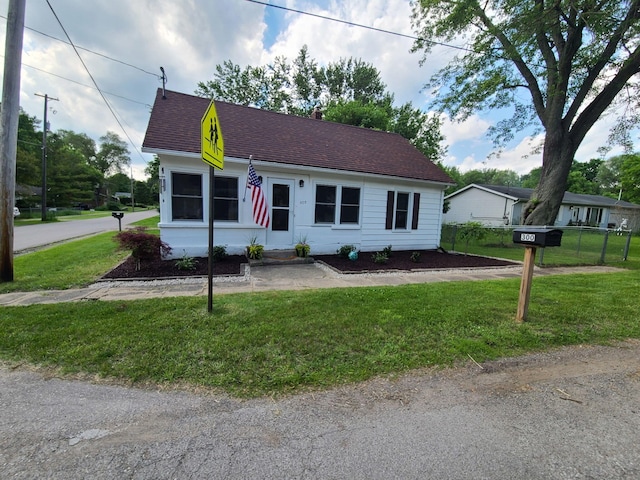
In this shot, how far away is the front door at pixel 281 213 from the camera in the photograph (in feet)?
26.7

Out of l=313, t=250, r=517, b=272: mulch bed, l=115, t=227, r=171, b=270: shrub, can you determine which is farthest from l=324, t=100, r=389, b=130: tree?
l=115, t=227, r=171, b=270: shrub

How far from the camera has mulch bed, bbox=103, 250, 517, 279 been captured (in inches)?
236

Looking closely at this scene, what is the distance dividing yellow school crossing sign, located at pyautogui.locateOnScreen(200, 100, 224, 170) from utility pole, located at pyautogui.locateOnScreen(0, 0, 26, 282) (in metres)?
3.78

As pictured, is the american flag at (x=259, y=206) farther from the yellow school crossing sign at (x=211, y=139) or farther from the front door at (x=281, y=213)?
the yellow school crossing sign at (x=211, y=139)

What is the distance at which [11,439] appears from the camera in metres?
1.70

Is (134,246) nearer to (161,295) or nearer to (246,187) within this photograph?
(161,295)

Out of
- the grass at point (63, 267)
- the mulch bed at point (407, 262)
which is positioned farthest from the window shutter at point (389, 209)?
the grass at point (63, 267)

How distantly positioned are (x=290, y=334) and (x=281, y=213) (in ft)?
18.0

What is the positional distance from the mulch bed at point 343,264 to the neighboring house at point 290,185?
632mm

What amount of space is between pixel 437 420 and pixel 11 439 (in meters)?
2.79

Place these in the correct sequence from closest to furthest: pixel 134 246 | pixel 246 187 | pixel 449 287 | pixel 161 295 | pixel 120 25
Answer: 1. pixel 161 295
2. pixel 449 287
3. pixel 134 246
4. pixel 246 187
5. pixel 120 25

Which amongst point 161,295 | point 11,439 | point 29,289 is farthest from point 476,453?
point 29,289

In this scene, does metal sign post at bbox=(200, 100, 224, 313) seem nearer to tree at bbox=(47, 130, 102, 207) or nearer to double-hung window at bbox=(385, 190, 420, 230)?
double-hung window at bbox=(385, 190, 420, 230)

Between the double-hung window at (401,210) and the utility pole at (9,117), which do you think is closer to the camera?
the utility pole at (9,117)
